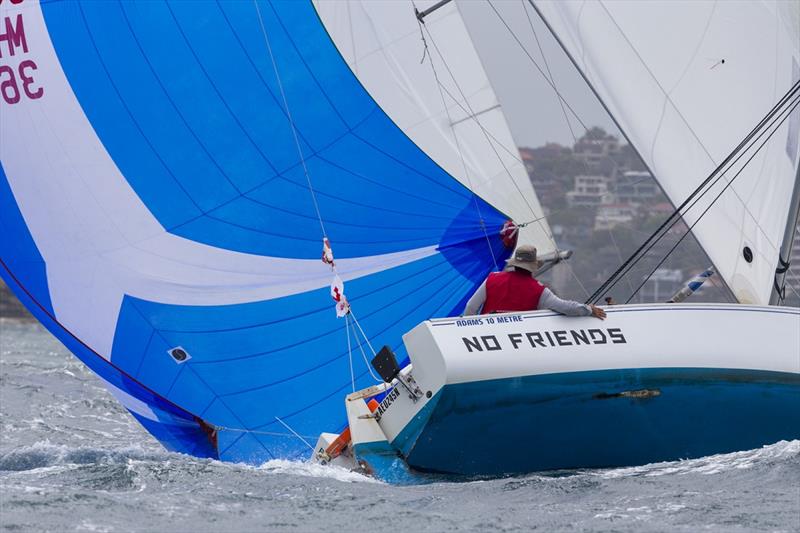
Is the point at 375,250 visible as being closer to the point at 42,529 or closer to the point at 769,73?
the point at 769,73

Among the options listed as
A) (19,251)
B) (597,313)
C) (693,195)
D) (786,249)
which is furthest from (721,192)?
(19,251)

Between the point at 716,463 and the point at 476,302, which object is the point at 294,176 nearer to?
the point at 476,302

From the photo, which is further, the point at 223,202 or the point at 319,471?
the point at 223,202

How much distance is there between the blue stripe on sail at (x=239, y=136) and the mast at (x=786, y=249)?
4.92 feet

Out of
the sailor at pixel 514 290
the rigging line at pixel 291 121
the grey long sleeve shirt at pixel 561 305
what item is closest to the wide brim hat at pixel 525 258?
the sailor at pixel 514 290

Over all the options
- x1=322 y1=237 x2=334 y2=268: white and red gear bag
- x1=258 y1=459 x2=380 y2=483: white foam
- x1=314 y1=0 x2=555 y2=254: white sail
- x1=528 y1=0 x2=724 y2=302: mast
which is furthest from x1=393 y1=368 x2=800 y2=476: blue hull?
x1=314 y1=0 x2=555 y2=254: white sail

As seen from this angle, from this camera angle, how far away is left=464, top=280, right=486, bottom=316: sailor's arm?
729 centimetres

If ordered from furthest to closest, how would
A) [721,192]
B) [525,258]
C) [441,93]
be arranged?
1. [441,93]
2. [721,192]
3. [525,258]

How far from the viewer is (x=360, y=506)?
6367 millimetres

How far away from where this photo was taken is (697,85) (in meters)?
8.09

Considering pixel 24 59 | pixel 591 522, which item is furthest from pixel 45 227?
pixel 591 522

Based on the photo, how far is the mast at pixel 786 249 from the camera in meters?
8.04

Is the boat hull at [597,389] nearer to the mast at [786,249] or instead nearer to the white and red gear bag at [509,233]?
the mast at [786,249]

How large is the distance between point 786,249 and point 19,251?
13.5ft
